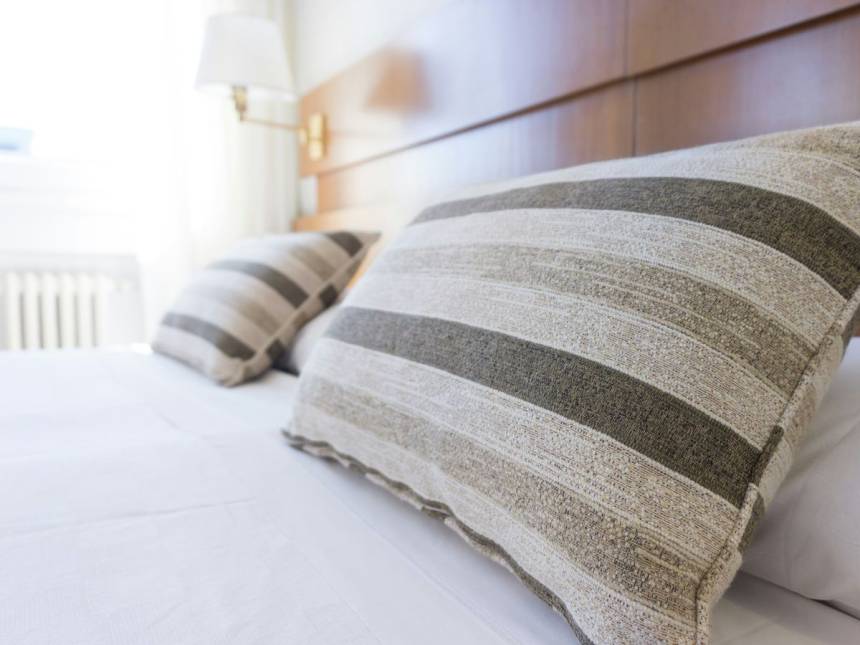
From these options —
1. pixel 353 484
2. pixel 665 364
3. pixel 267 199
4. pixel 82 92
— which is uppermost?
pixel 82 92

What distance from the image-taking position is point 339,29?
7.46 feet

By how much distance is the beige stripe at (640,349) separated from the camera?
0.42m

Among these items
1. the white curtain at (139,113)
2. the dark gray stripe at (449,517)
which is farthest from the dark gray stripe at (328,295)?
the white curtain at (139,113)

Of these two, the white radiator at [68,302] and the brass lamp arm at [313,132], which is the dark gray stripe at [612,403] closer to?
the brass lamp arm at [313,132]

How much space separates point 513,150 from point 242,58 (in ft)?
3.43

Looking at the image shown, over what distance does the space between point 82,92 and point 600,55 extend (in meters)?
1.91

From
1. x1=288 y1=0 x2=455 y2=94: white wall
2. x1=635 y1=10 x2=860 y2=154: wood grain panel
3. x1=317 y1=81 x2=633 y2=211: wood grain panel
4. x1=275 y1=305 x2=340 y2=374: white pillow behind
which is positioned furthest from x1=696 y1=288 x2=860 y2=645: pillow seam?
x1=288 y1=0 x2=455 y2=94: white wall

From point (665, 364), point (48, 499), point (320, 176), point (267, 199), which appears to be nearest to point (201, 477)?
point (48, 499)

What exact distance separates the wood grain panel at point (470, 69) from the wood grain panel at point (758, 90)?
123 millimetres

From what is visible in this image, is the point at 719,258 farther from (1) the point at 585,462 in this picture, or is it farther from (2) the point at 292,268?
(2) the point at 292,268

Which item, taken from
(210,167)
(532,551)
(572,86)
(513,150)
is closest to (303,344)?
(513,150)

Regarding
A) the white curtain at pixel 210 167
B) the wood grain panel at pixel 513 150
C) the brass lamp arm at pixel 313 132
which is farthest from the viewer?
the white curtain at pixel 210 167

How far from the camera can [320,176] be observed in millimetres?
2287

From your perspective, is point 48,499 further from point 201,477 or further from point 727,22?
point 727,22
